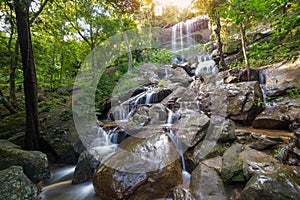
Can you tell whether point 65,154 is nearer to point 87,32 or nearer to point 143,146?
point 143,146

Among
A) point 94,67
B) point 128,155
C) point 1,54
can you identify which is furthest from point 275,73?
point 1,54

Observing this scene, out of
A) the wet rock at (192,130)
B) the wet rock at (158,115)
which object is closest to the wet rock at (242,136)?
the wet rock at (192,130)

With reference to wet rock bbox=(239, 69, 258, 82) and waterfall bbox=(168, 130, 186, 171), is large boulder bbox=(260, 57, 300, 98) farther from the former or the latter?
waterfall bbox=(168, 130, 186, 171)

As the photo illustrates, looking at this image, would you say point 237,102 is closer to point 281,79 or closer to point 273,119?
point 273,119

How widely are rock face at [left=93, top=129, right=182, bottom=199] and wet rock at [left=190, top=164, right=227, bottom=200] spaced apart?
1.33 ft

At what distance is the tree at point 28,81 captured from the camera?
12.2 feet

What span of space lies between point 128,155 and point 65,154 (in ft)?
7.36

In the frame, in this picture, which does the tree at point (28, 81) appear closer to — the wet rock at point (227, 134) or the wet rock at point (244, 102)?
the wet rock at point (227, 134)

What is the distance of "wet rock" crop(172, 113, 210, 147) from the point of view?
3482mm

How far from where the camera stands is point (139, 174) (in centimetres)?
265

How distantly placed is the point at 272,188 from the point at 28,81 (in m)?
5.19

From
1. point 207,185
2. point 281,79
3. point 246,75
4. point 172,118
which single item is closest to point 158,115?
point 172,118

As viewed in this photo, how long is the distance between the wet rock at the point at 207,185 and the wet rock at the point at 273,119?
231cm

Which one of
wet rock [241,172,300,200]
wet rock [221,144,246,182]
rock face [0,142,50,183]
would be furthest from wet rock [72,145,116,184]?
wet rock [241,172,300,200]
